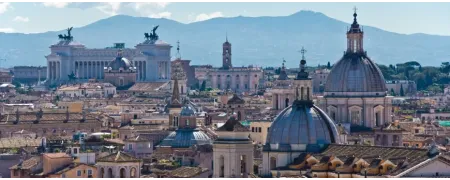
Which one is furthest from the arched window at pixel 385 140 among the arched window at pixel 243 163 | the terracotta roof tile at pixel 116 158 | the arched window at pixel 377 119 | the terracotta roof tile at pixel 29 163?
the terracotta roof tile at pixel 29 163

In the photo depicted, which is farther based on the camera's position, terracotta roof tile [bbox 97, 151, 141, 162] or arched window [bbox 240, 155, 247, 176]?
terracotta roof tile [bbox 97, 151, 141, 162]

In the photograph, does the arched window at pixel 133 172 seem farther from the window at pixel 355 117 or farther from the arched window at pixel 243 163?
the window at pixel 355 117

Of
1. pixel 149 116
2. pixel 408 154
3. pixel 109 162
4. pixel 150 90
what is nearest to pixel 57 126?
pixel 149 116

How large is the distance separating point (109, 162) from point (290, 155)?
6018mm

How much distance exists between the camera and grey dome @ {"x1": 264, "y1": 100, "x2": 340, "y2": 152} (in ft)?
217

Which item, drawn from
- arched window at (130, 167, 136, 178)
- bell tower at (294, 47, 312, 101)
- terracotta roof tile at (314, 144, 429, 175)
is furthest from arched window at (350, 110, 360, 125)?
arched window at (130, 167, 136, 178)

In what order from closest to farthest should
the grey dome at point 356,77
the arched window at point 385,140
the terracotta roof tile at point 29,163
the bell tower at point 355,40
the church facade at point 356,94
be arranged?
the terracotta roof tile at point 29,163 < the arched window at point 385,140 < the church facade at point 356,94 < the grey dome at point 356,77 < the bell tower at point 355,40

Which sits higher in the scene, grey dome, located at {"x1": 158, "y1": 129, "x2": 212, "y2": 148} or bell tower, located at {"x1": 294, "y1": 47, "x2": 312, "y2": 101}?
bell tower, located at {"x1": 294, "y1": 47, "x2": 312, "y2": 101}

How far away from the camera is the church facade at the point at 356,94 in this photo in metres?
95.2

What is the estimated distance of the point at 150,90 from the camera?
192m

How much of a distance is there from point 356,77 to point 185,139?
9003mm

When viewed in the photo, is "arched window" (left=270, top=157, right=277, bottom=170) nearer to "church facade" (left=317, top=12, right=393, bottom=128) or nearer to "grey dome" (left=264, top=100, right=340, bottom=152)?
"grey dome" (left=264, top=100, right=340, bottom=152)

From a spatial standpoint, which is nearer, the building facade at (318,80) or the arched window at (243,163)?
the arched window at (243,163)

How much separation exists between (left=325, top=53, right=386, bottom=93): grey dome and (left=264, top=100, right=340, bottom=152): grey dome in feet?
92.6
